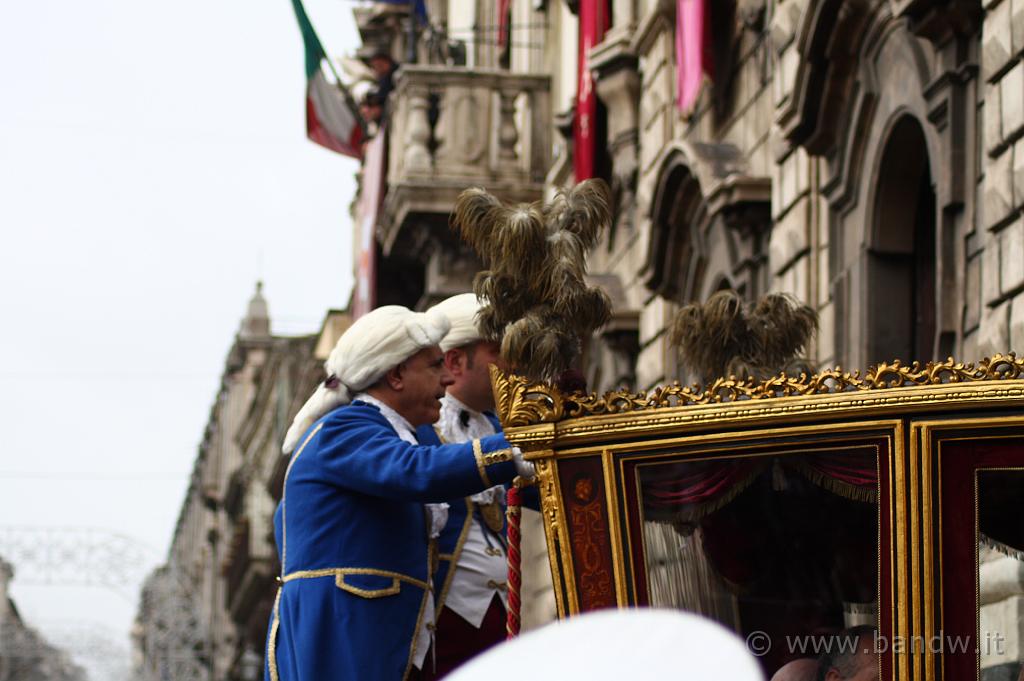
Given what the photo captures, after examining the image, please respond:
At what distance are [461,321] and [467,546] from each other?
0.70m

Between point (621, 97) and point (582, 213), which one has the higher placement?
point (621, 97)

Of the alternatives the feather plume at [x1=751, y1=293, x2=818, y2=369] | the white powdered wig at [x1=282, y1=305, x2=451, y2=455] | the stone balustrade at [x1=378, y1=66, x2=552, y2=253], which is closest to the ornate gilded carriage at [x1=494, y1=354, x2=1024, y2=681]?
the white powdered wig at [x1=282, y1=305, x2=451, y2=455]

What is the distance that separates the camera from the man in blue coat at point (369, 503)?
5.37 metres

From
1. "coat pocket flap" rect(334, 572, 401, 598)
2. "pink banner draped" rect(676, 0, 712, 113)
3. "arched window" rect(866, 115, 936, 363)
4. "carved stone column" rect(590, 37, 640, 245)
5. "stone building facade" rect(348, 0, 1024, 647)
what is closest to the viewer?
"coat pocket flap" rect(334, 572, 401, 598)

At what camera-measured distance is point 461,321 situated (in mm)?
6289

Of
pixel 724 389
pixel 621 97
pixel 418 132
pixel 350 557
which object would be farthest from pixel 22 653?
pixel 724 389

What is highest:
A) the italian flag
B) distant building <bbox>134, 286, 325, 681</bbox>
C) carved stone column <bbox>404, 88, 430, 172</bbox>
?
the italian flag

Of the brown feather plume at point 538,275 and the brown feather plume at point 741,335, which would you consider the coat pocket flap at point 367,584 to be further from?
the brown feather plume at point 741,335

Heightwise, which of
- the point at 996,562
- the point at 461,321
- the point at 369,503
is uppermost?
the point at 461,321

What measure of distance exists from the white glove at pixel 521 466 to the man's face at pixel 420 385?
2.16 feet

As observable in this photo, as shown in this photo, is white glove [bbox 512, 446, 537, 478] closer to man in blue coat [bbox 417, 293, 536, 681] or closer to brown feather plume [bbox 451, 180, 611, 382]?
brown feather plume [bbox 451, 180, 611, 382]

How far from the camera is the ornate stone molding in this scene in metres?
4.81

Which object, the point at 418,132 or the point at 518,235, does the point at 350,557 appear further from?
the point at 418,132

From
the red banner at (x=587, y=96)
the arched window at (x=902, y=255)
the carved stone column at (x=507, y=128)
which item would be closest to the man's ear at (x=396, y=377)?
the arched window at (x=902, y=255)
